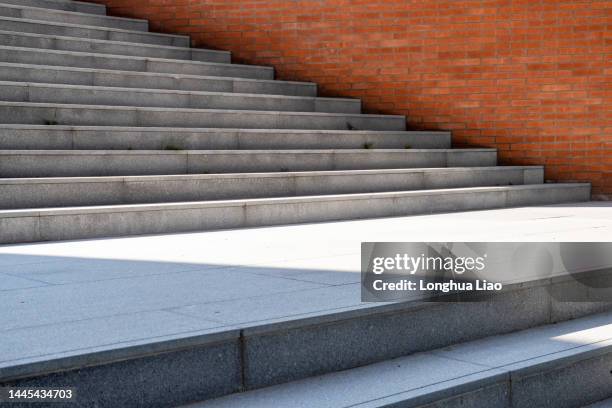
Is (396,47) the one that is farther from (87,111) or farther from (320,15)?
(87,111)

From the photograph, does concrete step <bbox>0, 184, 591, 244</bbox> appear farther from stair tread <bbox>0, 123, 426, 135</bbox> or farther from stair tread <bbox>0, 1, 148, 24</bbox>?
stair tread <bbox>0, 1, 148, 24</bbox>

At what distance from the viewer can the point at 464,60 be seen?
8617 mm

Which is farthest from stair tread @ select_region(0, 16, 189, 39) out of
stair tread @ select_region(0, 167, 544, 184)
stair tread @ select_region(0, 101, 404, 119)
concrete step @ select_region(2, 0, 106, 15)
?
stair tread @ select_region(0, 167, 544, 184)

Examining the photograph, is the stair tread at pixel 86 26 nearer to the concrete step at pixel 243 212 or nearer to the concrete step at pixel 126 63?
the concrete step at pixel 126 63

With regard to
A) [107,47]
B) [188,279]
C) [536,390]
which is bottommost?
[536,390]

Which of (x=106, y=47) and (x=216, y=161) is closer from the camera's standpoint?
(x=216, y=161)

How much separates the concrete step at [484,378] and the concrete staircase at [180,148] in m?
2.84

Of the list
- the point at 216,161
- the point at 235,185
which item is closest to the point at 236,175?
the point at 235,185

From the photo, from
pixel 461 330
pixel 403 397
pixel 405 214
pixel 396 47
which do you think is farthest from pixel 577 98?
pixel 403 397

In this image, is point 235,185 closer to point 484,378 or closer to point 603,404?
point 603,404

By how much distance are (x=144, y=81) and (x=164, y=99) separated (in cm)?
42

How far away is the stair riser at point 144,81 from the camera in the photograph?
6.82 meters

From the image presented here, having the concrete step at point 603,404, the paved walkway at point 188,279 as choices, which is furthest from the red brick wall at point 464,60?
the concrete step at point 603,404

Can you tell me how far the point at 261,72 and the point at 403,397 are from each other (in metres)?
6.77
